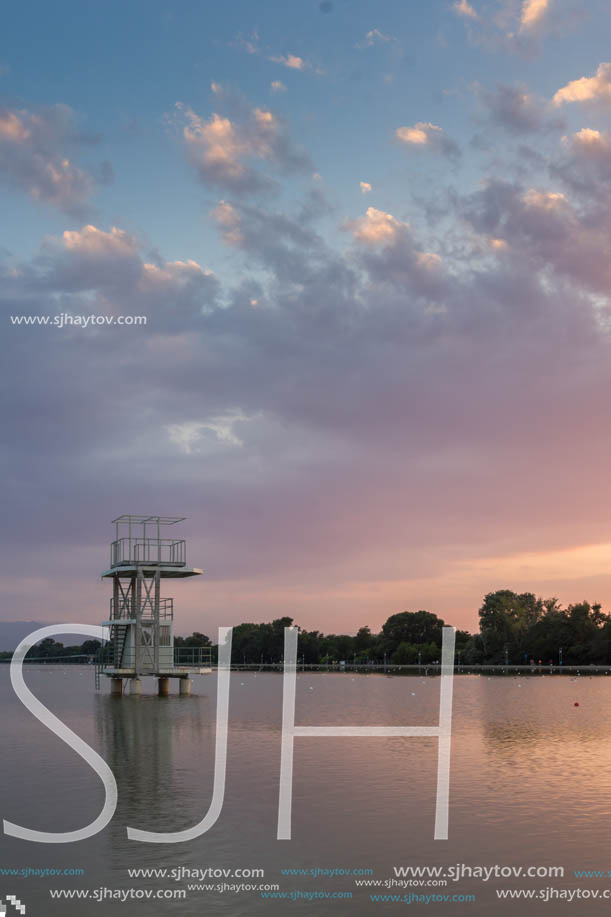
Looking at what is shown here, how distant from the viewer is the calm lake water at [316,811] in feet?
54.4

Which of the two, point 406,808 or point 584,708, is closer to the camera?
point 406,808

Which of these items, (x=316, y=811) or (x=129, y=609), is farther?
(x=129, y=609)

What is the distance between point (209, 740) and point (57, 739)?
287 inches

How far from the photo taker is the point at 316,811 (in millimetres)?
23453

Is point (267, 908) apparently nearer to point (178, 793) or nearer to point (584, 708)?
point (178, 793)

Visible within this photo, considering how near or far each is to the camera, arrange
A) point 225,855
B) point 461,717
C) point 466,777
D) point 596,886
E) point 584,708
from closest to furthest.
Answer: point 596,886
point 225,855
point 466,777
point 461,717
point 584,708

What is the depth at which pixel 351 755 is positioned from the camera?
1387 inches

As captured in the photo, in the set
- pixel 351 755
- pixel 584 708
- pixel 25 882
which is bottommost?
pixel 584 708

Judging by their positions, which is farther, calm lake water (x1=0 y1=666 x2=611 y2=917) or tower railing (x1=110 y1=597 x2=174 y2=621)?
tower railing (x1=110 y1=597 x2=174 y2=621)

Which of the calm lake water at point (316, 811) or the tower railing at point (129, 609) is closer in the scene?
the calm lake water at point (316, 811)

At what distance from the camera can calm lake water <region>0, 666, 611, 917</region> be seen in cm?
1659

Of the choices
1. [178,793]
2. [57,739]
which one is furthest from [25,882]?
[57,739]

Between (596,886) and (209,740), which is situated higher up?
(596,886)

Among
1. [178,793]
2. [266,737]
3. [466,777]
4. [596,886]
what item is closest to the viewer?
[596,886]
